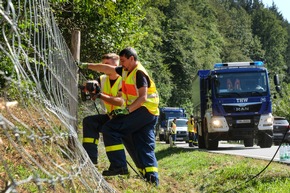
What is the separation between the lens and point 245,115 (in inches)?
794

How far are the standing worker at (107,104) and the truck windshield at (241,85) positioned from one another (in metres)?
11.9

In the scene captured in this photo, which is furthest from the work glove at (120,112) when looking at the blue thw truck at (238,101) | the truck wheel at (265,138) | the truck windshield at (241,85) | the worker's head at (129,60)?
the truck wheel at (265,138)

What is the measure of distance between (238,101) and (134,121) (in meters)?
12.9

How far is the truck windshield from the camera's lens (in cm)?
1978

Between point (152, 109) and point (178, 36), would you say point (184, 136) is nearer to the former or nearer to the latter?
point (178, 36)

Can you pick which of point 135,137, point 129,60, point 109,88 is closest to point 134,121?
point 135,137

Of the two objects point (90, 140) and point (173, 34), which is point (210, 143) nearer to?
point (90, 140)

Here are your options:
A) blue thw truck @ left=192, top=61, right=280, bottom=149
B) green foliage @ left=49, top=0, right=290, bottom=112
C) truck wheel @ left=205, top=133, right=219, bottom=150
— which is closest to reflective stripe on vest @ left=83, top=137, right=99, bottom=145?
green foliage @ left=49, top=0, right=290, bottom=112

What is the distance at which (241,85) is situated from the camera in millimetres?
19812

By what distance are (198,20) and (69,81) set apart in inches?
2710

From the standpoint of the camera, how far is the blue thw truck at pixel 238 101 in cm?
1981

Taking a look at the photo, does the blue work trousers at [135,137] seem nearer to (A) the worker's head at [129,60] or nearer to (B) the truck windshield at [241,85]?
(A) the worker's head at [129,60]

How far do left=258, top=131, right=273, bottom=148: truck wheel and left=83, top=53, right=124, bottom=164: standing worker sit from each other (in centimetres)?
1333

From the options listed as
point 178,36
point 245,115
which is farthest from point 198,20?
→ point 245,115
